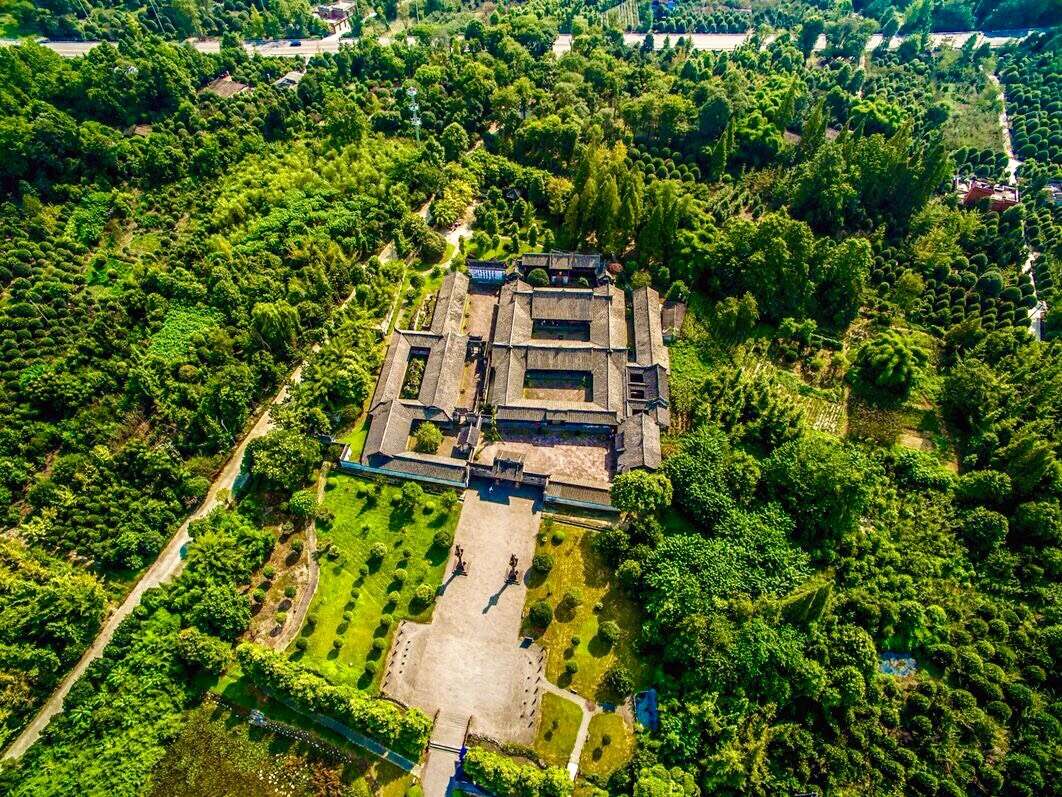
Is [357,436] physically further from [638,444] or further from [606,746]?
[606,746]

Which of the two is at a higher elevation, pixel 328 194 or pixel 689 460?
pixel 328 194

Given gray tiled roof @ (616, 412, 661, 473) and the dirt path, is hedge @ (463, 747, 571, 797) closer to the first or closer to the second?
the dirt path

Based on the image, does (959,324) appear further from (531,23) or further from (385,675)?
(531,23)

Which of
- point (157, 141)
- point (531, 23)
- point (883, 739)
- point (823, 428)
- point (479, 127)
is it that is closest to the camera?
point (883, 739)

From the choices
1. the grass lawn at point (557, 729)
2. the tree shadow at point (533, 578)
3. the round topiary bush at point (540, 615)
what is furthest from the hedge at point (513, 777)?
the tree shadow at point (533, 578)

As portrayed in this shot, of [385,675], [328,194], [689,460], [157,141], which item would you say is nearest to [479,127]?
[328,194]

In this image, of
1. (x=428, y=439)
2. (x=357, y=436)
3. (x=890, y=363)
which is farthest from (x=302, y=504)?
(x=890, y=363)

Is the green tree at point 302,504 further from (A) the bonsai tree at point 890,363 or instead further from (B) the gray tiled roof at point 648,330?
(A) the bonsai tree at point 890,363
